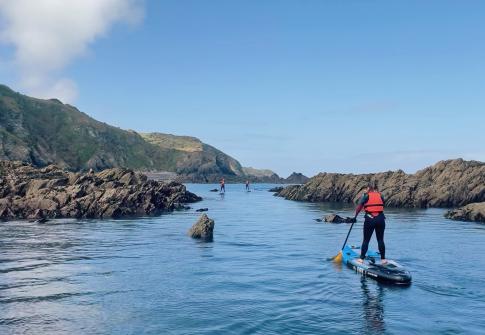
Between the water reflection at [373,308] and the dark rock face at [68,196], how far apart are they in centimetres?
4592

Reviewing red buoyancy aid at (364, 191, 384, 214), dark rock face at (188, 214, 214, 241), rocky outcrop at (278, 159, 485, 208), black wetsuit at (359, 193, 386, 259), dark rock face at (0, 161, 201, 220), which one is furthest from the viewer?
rocky outcrop at (278, 159, 485, 208)

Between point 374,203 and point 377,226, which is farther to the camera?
point 374,203

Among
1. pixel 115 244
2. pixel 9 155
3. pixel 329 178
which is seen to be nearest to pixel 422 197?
pixel 329 178

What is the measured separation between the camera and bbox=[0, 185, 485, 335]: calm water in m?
17.2

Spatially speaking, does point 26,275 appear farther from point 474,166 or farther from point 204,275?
point 474,166

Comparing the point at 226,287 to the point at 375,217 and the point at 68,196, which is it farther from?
the point at 68,196

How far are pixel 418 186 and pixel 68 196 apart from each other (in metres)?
67.8

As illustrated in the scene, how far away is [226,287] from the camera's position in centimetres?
2303

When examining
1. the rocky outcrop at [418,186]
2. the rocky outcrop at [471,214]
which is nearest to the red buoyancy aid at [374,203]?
the rocky outcrop at [471,214]

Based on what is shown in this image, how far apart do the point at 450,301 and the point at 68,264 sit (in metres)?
21.7

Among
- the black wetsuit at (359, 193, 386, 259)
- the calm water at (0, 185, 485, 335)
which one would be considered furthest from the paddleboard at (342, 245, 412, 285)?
the black wetsuit at (359, 193, 386, 259)

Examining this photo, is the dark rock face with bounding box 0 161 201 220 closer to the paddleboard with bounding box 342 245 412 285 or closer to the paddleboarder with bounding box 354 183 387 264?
the paddleboard with bounding box 342 245 412 285

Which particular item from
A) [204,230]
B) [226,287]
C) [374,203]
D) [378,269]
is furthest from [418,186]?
[226,287]

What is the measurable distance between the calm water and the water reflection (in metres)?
0.05
